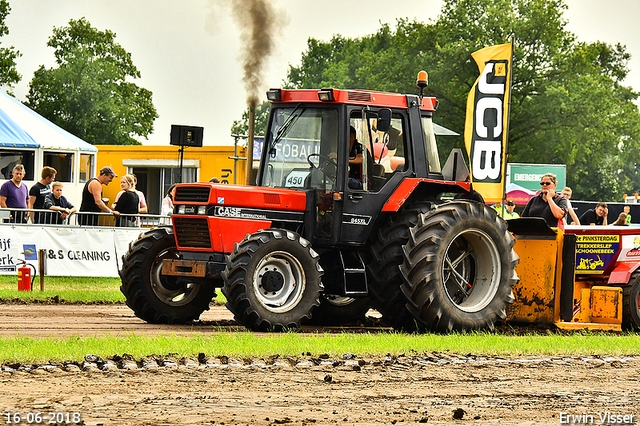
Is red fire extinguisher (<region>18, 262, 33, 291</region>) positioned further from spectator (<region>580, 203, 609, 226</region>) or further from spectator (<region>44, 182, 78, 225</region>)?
spectator (<region>580, 203, 609, 226</region>)

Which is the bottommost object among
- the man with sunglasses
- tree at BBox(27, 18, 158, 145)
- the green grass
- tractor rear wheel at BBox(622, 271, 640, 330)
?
the green grass

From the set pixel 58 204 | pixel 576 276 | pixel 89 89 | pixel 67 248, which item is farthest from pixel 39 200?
pixel 89 89

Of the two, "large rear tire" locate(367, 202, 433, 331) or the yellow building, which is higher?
the yellow building

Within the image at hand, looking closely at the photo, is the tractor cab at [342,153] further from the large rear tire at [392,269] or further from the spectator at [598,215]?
the spectator at [598,215]

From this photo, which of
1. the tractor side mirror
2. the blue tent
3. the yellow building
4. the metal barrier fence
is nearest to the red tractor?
the tractor side mirror

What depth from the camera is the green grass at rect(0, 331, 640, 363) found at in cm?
752

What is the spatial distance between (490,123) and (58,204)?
8.38m

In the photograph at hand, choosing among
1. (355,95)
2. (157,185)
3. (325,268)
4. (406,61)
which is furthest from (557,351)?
(406,61)

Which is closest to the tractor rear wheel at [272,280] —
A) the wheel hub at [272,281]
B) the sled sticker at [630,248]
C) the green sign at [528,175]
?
the wheel hub at [272,281]

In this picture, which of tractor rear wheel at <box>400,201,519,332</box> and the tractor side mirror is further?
the tractor side mirror

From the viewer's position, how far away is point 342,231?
10.2m

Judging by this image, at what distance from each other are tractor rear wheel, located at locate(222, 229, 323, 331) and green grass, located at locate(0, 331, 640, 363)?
30cm

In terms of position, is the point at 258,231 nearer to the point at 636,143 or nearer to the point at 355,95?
the point at 355,95

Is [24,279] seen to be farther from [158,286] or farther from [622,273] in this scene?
[622,273]
